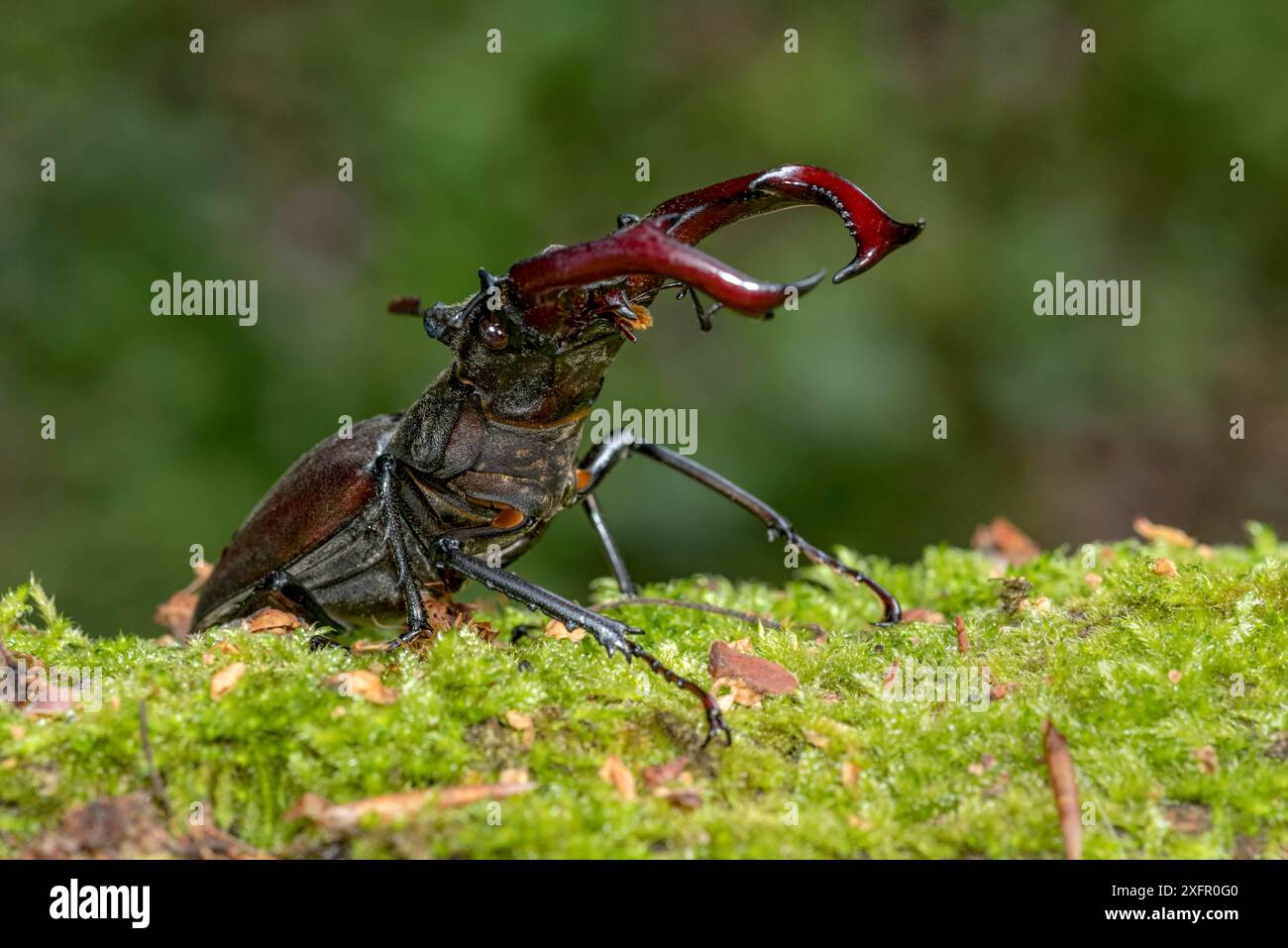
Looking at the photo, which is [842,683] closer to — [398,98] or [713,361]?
[713,361]

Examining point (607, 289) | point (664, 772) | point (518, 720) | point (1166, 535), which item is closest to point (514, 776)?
point (518, 720)

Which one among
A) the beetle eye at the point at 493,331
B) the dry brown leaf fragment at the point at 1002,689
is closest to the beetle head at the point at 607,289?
the beetle eye at the point at 493,331

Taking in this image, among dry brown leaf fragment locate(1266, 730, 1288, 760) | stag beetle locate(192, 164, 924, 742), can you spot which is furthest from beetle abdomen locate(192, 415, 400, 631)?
dry brown leaf fragment locate(1266, 730, 1288, 760)

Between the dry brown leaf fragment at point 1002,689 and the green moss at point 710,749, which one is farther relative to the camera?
the dry brown leaf fragment at point 1002,689

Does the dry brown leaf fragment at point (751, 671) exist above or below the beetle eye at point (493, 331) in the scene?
below

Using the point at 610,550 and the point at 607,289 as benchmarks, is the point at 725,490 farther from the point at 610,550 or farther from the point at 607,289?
the point at 607,289

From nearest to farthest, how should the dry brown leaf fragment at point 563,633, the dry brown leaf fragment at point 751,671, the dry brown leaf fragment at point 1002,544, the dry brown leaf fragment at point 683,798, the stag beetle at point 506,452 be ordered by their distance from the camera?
1. the dry brown leaf fragment at point 683,798
2. the stag beetle at point 506,452
3. the dry brown leaf fragment at point 751,671
4. the dry brown leaf fragment at point 563,633
5. the dry brown leaf fragment at point 1002,544

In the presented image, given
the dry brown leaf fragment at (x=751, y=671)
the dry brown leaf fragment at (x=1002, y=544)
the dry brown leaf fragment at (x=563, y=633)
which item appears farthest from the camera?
the dry brown leaf fragment at (x=1002, y=544)

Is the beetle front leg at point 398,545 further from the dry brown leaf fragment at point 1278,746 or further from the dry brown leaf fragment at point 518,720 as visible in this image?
the dry brown leaf fragment at point 1278,746
